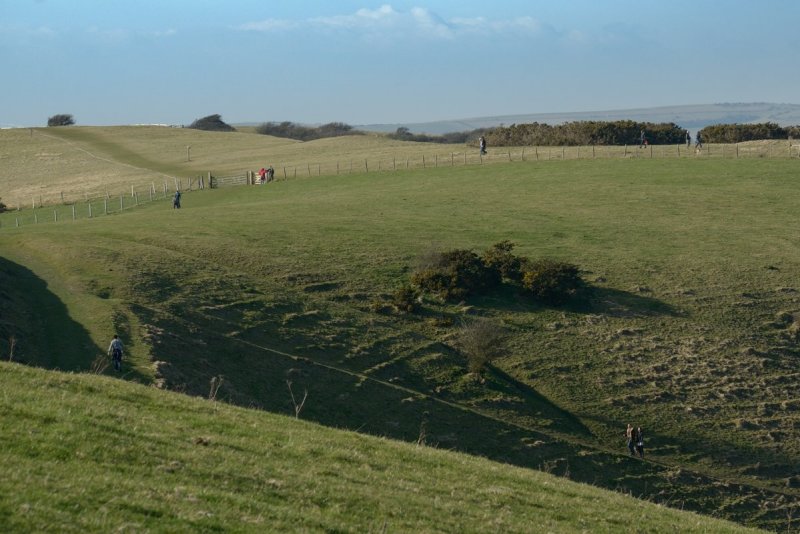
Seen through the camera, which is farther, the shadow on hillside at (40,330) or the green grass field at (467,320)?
the green grass field at (467,320)

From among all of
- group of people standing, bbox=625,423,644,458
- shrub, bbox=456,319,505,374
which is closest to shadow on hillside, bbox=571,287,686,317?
shrub, bbox=456,319,505,374

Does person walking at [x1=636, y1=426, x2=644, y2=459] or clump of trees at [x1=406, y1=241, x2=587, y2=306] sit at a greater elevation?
clump of trees at [x1=406, y1=241, x2=587, y2=306]

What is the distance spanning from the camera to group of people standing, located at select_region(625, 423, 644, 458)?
32.9 metres

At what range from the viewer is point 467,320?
4269 centimetres

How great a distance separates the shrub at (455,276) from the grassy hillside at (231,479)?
23.1 meters

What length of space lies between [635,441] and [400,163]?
209 ft

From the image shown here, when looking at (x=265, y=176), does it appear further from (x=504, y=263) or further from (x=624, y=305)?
(x=624, y=305)

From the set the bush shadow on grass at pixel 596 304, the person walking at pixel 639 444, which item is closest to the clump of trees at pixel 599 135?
the bush shadow on grass at pixel 596 304

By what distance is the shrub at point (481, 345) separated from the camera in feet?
124

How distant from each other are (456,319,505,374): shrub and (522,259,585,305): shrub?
19.5 ft

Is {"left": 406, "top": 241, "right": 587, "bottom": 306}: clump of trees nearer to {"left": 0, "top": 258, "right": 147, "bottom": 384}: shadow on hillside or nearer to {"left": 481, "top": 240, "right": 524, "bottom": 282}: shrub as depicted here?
{"left": 481, "top": 240, "right": 524, "bottom": 282}: shrub

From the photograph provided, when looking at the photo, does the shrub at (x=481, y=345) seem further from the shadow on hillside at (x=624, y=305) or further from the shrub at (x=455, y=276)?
the shadow on hillside at (x=624, y=305)

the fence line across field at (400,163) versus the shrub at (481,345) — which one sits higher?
the fence line across field at (400,163)

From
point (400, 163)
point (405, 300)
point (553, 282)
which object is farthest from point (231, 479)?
point (400, 163)
